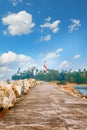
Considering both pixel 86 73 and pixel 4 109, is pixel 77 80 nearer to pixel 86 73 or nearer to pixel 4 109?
pixel 86 73

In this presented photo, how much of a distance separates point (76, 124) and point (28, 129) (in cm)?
150

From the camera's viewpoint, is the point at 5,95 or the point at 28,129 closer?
the point at 28,129

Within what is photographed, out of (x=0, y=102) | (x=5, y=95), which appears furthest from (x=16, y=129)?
(x=5, y=95)

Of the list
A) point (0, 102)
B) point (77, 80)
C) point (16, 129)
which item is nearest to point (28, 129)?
point (16, 129)

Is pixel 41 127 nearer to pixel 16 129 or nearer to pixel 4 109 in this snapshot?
pixel 16 129

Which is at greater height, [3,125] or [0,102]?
[0,102]

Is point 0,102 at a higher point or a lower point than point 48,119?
higher

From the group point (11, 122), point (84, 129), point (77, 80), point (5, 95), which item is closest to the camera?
point (84, 129)

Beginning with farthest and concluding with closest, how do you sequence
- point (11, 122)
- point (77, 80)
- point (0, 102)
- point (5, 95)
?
point (77, 80) → point (5, 95) → point (0, 102) → point (11, 122)

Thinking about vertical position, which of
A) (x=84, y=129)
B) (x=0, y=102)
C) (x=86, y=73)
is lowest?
(x=84, y=129)

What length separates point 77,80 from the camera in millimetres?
186750

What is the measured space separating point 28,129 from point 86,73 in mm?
190988

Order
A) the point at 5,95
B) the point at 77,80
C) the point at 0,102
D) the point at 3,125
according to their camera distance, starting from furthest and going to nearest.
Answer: the point at 77,80 < the point at 5,95 < the point at 0,102 < the point at 3,125

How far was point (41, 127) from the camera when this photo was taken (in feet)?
20.9
